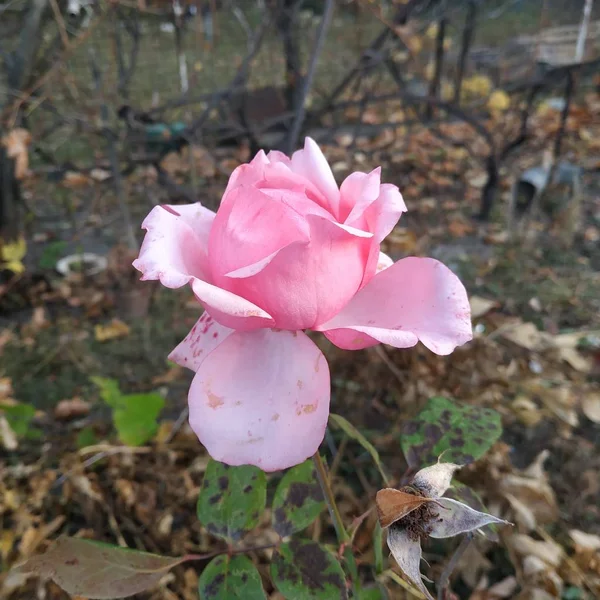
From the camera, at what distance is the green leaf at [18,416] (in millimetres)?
1111

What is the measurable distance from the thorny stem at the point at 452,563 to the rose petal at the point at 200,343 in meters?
0.23

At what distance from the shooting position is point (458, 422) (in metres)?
0.59

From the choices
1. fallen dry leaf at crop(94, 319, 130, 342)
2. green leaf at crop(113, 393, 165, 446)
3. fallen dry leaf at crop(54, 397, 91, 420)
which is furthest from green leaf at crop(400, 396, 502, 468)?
fallen dry leaf at crop(94, 319, 130, 342)

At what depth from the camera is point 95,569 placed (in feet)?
1.57

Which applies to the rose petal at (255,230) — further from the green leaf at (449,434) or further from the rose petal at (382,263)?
the green leaf at (449,434)

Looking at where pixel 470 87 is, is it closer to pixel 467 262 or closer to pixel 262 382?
pixel 467 262

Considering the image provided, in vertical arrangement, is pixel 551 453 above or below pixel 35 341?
above

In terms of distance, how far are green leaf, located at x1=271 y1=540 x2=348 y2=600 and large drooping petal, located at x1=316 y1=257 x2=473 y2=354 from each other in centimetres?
21

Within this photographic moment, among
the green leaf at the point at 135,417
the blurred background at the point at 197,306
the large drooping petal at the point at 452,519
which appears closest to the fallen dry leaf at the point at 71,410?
the blurred background at the point at 197,306

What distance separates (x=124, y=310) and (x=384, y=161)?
57.2 inches

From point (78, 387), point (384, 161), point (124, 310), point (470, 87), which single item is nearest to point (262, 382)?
point (78, 387)

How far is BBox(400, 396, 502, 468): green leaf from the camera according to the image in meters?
0.55

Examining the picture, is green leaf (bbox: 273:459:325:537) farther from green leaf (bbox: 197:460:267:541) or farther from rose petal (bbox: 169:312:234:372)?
rose petal (bbox: 169:312:234:372)

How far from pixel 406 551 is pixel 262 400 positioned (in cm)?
14
